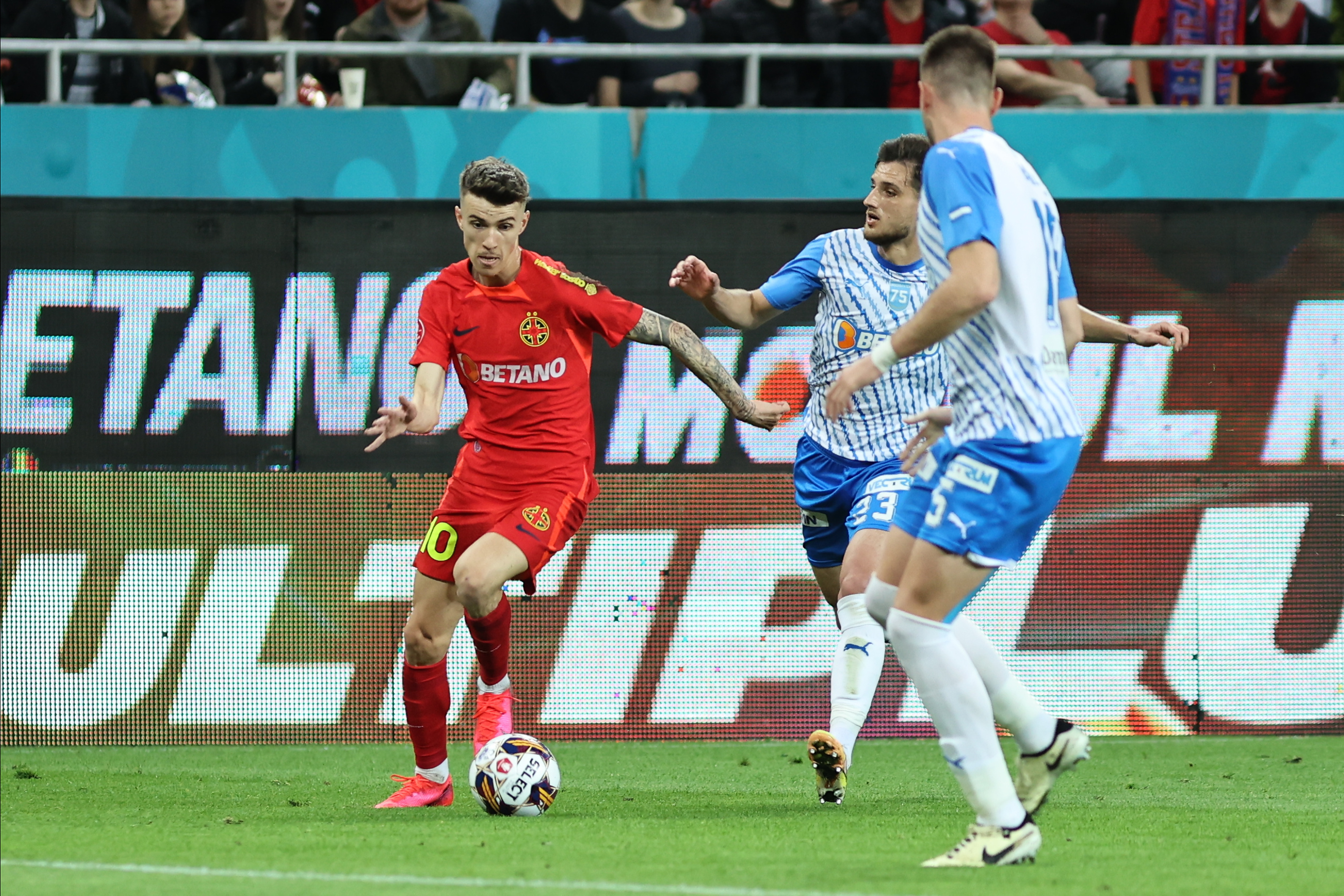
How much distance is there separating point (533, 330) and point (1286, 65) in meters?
6.27

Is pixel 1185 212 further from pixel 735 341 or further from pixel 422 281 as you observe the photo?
pixel 422 281

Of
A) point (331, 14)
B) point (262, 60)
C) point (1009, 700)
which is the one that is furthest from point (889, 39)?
point (1009, 700)

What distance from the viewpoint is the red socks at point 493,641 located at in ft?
22.1

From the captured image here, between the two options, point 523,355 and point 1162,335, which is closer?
point 1162,335

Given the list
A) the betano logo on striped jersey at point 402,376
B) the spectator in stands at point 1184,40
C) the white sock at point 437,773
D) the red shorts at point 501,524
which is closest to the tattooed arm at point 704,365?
the red shorts at point 501,524

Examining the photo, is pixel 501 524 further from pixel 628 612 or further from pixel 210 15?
pixel 210 15

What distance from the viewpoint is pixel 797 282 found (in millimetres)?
7145

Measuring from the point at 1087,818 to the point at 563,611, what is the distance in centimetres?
373

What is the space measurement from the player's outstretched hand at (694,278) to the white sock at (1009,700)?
1616 millimetres

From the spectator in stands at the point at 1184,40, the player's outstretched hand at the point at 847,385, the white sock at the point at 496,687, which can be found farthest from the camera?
the spectator in stands at the point at 1184,40

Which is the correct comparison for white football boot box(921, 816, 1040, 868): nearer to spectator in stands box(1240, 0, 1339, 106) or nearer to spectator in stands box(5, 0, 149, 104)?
spectator in stands box(5, 0, 149, 104)

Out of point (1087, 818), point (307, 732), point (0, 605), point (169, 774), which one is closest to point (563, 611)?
point (307, 732)

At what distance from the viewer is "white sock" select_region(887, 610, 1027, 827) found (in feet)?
15.9

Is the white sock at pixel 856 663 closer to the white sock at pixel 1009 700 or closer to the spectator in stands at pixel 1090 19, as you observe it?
the white sock at pixel 1009 700
